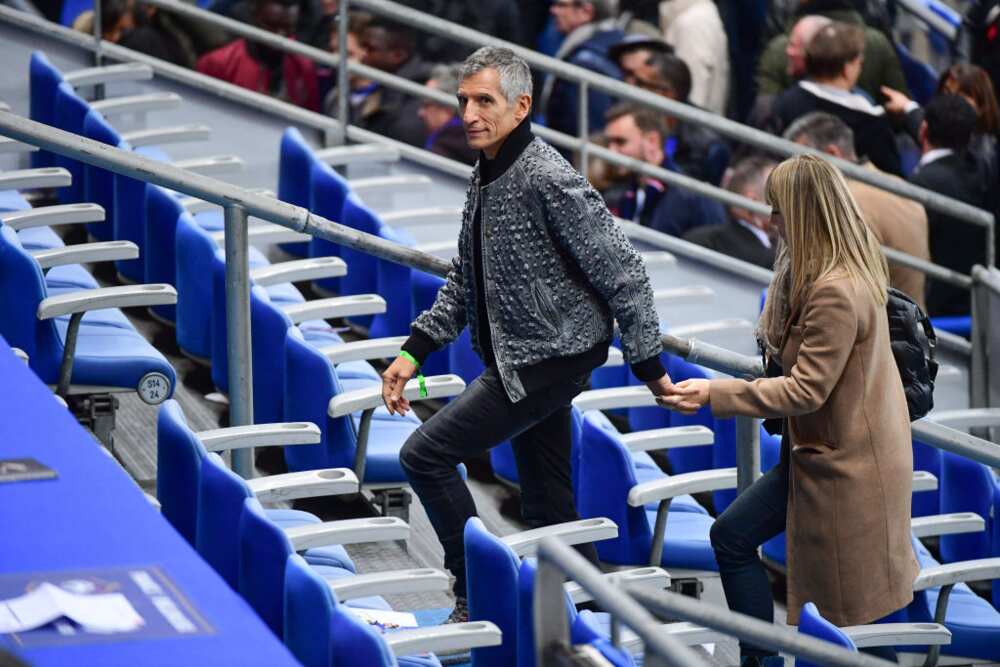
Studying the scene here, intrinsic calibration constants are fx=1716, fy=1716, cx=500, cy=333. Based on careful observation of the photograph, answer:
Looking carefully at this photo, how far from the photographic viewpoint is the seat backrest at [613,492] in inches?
128

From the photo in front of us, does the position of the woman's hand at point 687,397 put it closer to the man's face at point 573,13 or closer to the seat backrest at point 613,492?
the seat backrest at point 613,492

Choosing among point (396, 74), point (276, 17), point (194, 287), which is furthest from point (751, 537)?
point (276, 17)

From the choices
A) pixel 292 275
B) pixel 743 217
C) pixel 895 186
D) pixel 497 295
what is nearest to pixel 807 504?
pixel 497 295

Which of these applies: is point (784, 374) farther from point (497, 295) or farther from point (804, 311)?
point (497, 295)

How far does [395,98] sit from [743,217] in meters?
1.37

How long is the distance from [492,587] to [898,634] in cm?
73

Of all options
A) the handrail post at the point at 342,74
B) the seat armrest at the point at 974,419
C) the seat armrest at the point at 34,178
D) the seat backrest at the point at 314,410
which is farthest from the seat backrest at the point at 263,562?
the handrail post at the point at 342,74

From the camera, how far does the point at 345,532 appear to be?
2793mm

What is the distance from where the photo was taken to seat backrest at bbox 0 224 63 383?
3.39 meters

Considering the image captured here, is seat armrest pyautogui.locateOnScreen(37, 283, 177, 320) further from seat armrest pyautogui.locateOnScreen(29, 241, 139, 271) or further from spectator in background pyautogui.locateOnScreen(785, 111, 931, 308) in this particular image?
spectator in background pyautogui.locateOnScreen(785, 111, 931, 308)

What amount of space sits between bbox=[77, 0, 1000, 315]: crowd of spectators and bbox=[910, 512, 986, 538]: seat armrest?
1.79 meters

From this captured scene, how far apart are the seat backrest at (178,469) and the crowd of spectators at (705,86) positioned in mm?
2729

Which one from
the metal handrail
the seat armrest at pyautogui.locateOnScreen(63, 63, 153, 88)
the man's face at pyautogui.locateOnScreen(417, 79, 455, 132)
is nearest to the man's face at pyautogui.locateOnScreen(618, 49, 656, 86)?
the man's face at pyautogui.locateOnScreen(417, 79, 455, 132)

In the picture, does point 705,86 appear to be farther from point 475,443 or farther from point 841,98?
point 475,443
